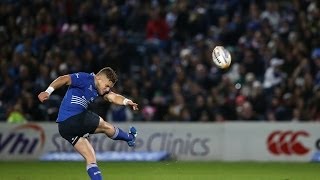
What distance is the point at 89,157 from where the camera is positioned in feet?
38.3

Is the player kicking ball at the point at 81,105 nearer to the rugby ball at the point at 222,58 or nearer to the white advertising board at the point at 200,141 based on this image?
the rugby ball at the point at 222,58

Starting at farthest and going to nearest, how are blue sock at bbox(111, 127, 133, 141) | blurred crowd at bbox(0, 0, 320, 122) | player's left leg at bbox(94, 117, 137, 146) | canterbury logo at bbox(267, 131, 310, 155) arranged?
blurred crowd at bbox(0, 0, 320, 122)
canterbury logo at bbox(267, 131, 310, 155)
blue sock at bbox(111, 127, 133, 141)
player's left leg at bbox(94, 117, 137, 146)

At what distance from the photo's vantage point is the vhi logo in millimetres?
21250

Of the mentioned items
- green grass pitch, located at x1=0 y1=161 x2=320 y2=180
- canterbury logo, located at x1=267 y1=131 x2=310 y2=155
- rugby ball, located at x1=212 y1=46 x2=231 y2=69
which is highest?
rugby ball, located at x1=212 y1=46 x2=231 y2=69

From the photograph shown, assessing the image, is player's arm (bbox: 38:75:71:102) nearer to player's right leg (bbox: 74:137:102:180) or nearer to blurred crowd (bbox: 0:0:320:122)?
player's right leg (bbox: 74:137:102:180)

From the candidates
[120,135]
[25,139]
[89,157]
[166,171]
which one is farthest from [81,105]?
[25,139]

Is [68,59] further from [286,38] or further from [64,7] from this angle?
[286,38]

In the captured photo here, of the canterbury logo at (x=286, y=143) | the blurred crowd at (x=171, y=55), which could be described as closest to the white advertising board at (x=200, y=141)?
the canterbury logo at (x=286, y=143)

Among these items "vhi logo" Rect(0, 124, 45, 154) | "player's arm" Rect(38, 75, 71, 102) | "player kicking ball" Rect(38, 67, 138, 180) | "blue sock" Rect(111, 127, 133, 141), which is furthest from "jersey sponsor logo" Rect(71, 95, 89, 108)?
"vhi logo" Rect(0, 124, 45, 154)

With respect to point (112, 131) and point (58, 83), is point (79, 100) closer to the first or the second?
point (58, 83)

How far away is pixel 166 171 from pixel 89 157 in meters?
5.29

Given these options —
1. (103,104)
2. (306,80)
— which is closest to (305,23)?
(306,80)

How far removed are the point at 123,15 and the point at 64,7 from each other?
187 centimetres

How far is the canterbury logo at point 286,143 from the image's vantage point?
808 inches
